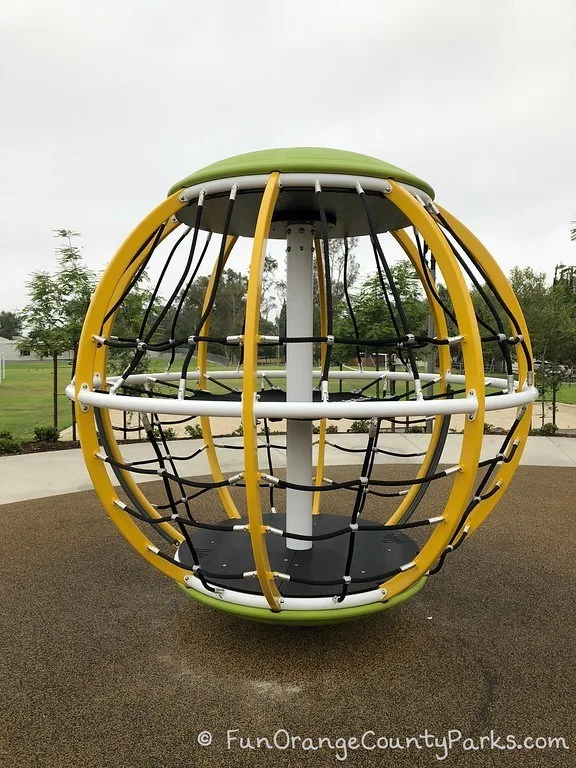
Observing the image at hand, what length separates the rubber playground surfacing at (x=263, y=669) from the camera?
2.51 metres

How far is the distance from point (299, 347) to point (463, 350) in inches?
45.6

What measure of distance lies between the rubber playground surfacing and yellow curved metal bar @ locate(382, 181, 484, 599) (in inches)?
29.6

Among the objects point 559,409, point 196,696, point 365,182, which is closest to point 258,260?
point 365,182

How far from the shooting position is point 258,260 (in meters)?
2.63

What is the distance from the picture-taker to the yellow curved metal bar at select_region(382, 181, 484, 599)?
104 inches

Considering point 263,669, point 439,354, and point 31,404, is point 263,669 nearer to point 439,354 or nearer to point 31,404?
point 439,354

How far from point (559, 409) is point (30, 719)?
17.1m

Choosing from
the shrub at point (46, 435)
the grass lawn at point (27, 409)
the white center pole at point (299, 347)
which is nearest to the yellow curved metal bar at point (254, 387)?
the white center pole at point (299, 347)

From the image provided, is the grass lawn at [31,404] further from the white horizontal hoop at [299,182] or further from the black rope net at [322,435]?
the white horizontal hoop at [299,182]

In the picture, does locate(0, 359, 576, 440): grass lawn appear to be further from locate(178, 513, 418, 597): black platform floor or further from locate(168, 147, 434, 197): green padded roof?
locate(168, 147, 434, 197): green padded roof

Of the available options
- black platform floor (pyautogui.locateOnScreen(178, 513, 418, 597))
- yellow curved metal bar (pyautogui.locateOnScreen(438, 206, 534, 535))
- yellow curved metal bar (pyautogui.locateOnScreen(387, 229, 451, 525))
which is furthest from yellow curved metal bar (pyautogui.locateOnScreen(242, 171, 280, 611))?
yellow curved metal bar (pyautogui.locateOnScreen(387, 229, 451, 525))

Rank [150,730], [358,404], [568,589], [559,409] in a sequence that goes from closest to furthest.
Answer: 1. [358,404]
2. [150,730]
3. [568,589]
4. [559,409]

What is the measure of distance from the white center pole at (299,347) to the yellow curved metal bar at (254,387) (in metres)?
0.82

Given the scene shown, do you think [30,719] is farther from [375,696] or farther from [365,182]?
[365,182]
